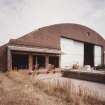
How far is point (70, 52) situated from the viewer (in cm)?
2339

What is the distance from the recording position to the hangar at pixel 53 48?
57.0 ft

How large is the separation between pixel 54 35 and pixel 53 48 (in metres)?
1.78

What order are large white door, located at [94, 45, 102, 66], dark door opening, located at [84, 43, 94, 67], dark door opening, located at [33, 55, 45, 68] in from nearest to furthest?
dark door opening, located at [33, 55, 45, 68] → dark door opening, located at [84, 43, 94, 67] → large white door, located at [94, 45, 102, 66]

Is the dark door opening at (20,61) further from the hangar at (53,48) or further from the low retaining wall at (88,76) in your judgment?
the low retaining wall at (88,76)

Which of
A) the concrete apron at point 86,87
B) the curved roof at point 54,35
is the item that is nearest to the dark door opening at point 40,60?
the curved roof at point 54,35

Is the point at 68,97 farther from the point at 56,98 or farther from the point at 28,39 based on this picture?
the point at 28,39

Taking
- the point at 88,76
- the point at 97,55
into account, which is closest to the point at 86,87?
the point at 88,76

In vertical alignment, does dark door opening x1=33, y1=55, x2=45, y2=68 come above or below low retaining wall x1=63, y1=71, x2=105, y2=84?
above

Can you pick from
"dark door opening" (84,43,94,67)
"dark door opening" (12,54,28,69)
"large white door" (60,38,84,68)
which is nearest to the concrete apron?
"dark door opening" (12,54,28,69)

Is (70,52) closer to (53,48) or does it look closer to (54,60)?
(54,60)

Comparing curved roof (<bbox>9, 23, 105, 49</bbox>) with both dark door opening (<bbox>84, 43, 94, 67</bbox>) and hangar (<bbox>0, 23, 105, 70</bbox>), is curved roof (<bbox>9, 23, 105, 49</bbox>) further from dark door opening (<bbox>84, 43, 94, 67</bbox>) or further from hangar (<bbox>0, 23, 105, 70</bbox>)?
dark door opening (<bbox>84, 43, 94, 67</bbox>)

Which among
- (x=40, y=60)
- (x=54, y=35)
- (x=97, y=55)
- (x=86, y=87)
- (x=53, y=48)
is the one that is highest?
(x=54, y=35)

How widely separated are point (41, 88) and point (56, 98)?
5.46 feet

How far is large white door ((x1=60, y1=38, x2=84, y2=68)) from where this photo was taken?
22156 millimetres
